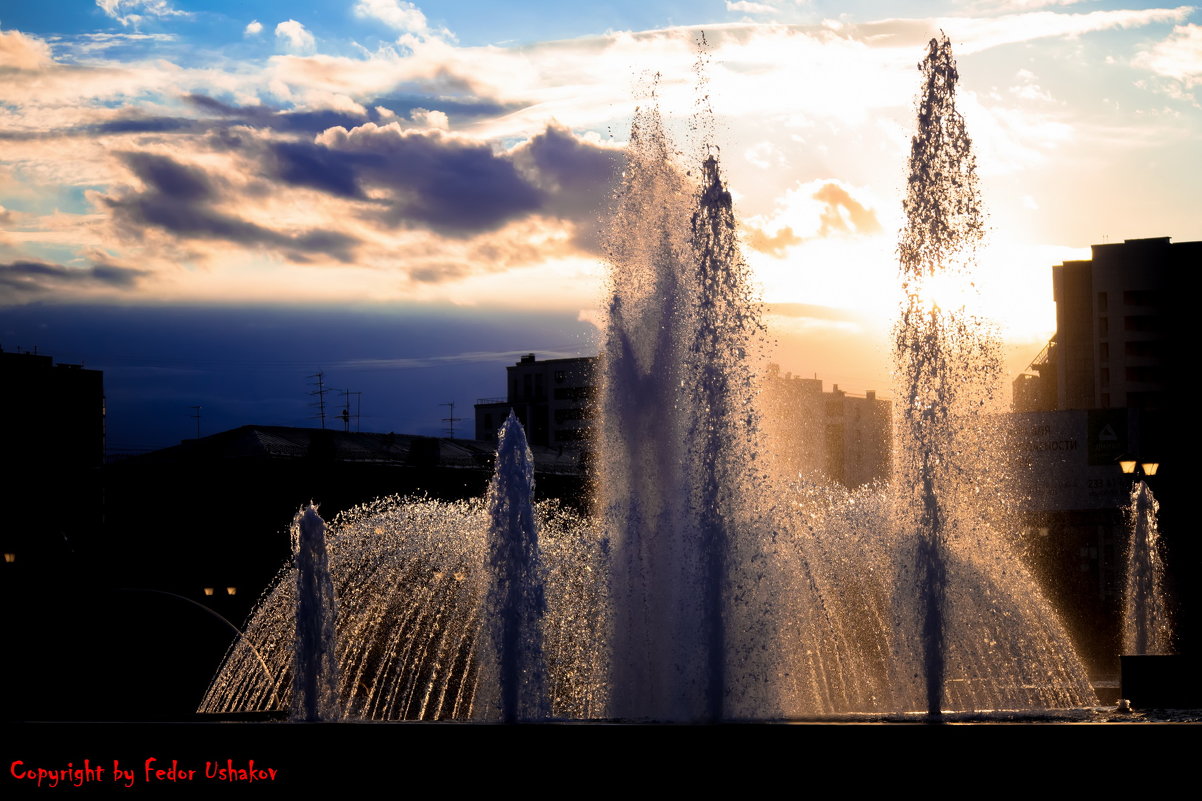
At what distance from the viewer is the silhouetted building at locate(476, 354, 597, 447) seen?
118 meters

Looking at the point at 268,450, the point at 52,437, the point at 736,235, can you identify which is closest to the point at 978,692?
the point at 736,235

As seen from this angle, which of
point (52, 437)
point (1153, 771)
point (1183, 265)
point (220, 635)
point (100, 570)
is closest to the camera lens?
point (1153, 771)

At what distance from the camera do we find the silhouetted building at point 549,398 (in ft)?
386

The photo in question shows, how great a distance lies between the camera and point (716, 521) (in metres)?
18.0

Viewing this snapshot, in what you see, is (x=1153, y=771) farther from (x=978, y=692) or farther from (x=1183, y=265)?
(x=1183, y=265)

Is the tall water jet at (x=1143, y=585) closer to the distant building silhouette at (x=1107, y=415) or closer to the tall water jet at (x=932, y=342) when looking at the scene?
the tall water jet at (x=932, y=342)

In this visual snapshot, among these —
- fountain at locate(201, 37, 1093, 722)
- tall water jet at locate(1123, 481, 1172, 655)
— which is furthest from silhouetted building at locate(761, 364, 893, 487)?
fountain at locate(201, 37, 1093, 722)

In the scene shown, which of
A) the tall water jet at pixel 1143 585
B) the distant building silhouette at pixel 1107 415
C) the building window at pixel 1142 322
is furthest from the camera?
the building window at pixel 1142 322

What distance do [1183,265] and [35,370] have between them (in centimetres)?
7572

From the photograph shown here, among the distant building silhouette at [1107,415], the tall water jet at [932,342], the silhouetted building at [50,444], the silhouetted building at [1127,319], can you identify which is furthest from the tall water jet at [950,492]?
the silhouetted building at [1127,319]

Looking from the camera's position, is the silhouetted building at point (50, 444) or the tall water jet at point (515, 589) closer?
the tall water jet at point (515, 589)

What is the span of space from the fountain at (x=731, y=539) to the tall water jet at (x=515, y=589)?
0.03 metres

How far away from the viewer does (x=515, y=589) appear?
58.7ft

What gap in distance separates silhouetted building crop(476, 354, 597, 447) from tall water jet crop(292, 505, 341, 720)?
93.3 metres
